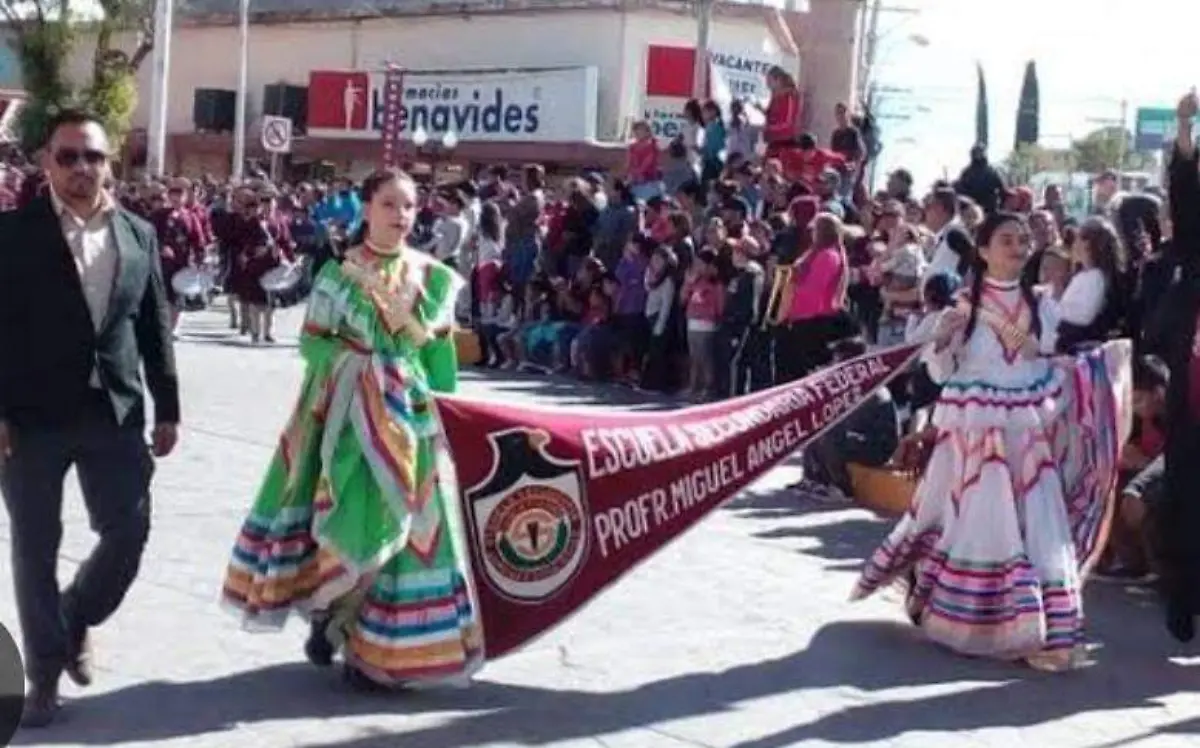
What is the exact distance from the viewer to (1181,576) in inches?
345

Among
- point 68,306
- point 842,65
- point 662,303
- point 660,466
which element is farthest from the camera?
point 842,65

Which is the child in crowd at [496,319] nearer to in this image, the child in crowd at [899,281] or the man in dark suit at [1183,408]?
the child in crowd at [899,281]

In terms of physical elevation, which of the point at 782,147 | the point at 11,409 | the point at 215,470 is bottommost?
the point at 215,470

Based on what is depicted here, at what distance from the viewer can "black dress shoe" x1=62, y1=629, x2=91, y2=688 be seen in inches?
268

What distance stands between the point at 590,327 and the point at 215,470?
25.7 ft

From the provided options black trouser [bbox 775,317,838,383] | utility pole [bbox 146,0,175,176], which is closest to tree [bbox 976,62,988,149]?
black trouser [bbox 775,317,838,383]

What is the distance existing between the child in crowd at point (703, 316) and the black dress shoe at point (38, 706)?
37.9 feet

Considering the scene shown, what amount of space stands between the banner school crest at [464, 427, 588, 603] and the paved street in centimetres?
40

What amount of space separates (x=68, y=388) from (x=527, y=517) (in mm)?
1715

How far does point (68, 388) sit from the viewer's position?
651cm

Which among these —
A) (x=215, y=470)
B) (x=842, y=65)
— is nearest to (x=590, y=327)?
(x=842, y=65)

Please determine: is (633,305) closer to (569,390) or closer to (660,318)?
(660,318)

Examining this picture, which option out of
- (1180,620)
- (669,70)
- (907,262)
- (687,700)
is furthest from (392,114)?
(687,700)

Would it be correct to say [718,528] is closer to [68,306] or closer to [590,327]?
[68,306]
